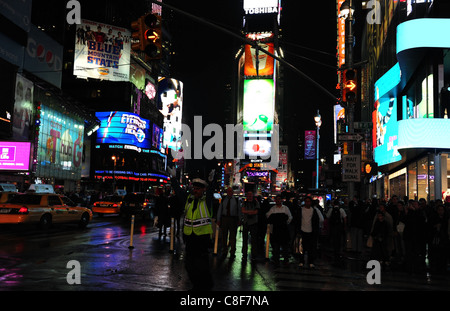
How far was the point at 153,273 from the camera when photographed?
962 cm

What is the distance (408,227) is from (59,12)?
55.9 meters

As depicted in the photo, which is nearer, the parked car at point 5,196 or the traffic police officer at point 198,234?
the traffic police officer at point 198,234

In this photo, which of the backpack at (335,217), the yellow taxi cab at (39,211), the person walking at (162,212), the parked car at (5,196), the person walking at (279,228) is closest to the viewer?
the person walking at (279,228)

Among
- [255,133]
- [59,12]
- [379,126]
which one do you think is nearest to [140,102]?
[255,133]

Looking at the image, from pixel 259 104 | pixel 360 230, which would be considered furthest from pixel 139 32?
pixel 259 104

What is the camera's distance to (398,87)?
28.1m

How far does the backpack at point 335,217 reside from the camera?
45.6 feet

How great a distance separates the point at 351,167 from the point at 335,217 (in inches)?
67.1

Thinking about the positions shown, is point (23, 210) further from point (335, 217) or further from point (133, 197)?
point (335, 217)

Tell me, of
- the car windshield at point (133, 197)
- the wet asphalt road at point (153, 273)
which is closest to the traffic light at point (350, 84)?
the wet asphalt road at point (153, 273)

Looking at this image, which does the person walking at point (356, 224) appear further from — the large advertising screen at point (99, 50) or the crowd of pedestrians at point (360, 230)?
the large advertising screen at point (99, 50)

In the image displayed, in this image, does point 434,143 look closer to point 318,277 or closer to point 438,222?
point 438,222

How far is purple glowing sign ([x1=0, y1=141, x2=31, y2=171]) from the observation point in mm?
32938

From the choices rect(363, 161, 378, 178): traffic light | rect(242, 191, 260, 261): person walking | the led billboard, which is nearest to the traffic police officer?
rect(242, 191, 260, 261): person walking
